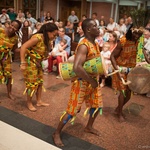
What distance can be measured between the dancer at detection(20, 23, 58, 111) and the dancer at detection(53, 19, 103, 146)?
2.61 feet

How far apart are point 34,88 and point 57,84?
146 centimetres

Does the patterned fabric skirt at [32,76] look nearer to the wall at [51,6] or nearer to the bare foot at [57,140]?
the bare foot at [57,140]

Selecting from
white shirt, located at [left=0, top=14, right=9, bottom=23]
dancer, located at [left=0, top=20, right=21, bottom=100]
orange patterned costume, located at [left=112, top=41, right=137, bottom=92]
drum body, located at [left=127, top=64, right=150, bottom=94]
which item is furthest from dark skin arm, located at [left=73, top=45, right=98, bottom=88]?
white shirt, located at [left=0, top=14, right=9, bottom=23]

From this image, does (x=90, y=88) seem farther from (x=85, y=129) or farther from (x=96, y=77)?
(x=85, y=129)

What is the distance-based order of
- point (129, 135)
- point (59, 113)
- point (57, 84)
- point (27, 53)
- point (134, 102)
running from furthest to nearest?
1. point (57, 84)
2. point (134, 102)
3. point (59, 113)
4. point (27, 53)
5. point (129, 135)

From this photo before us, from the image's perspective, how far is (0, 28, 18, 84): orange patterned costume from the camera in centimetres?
340

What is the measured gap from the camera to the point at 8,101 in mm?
3713

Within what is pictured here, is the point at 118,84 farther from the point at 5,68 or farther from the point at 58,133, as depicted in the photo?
the point at 5,68

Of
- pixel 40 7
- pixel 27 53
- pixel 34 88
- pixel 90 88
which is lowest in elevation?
pixel 34 88

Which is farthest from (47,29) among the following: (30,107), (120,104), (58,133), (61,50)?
(61,50)

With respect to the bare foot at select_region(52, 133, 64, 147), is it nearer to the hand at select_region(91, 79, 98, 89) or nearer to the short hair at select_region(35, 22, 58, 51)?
the hand at select_region(91, 79, 98, 89)

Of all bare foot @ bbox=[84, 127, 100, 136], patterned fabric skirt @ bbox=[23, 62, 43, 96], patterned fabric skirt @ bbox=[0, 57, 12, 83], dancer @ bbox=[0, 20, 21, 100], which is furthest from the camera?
patterned fabric skirt @ bbox=[0, 57, 12, 83]

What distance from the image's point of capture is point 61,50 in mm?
5543

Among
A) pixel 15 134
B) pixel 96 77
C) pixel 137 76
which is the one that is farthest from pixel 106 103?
pixel 15 134
